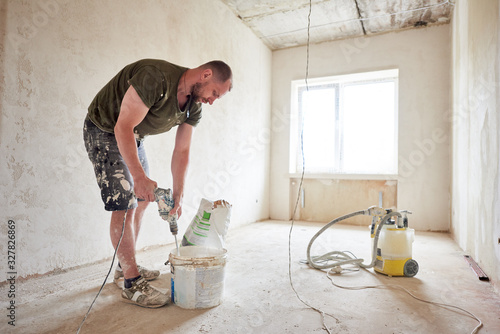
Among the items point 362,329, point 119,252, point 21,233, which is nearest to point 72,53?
point 21,233

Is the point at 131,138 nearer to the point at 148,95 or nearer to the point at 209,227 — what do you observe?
the point at 148,95

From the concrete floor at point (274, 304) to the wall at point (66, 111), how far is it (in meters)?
0.25

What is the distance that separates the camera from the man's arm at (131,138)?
1313 mm

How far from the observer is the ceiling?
359cm

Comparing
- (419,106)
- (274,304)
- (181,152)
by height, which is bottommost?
(274,304)

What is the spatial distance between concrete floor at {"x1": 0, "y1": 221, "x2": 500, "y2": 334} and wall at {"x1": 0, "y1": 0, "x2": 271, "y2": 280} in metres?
0.25

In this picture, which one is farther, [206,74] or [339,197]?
[339,197]

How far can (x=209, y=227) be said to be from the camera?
166 centimetres

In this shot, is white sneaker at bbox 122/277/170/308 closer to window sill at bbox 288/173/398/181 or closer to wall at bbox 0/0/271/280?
wall at bbox 0/0/271/280

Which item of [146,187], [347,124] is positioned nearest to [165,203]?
[146,187]

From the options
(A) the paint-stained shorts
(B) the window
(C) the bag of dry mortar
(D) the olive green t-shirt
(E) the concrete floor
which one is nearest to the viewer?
(E) the concrete floor

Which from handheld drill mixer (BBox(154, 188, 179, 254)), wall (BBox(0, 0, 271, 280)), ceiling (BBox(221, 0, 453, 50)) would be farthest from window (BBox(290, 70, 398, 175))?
handheld drill mixer (BBox(154, 188, 179, 254))

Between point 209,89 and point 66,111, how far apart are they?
3.29 feet

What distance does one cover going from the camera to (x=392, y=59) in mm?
4156
